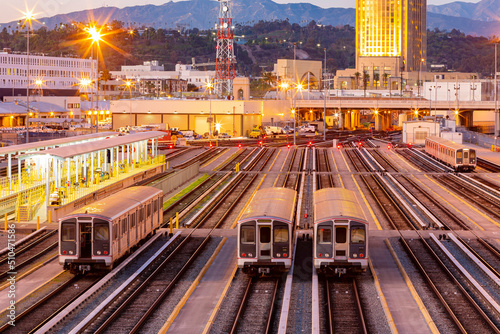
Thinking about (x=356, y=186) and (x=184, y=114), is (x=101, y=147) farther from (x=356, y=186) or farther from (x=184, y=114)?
(x=184, y=114)

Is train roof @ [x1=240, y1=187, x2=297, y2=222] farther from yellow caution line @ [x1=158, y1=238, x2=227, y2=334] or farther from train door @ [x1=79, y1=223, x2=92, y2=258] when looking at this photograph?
train door @ [x1=79, y1=223, x2=92, y2=258]

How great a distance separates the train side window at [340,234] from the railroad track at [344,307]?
59.5 inches

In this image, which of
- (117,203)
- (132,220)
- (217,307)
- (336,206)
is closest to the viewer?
(217,307)

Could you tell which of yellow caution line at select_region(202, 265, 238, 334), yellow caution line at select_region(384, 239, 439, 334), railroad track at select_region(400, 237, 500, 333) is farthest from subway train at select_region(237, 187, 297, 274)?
railroad track at select_region(400, 237, 500, 333)

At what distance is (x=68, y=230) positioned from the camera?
26.0 m

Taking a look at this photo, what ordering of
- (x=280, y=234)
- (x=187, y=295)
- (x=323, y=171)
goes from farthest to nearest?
(x=323, y=171) < (x=280, y=234) < (x=187, y=295)

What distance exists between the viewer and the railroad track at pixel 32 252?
28.2 meters

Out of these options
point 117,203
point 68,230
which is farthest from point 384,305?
point 68,230

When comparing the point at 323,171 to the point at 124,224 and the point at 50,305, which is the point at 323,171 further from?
the point at 50,305

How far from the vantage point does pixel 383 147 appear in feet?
308

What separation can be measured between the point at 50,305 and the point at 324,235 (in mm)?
9363

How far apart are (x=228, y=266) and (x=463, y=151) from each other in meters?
40.1

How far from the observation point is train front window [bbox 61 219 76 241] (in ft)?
85.2

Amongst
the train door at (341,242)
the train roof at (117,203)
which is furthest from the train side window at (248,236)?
the train roof at (117,203)
